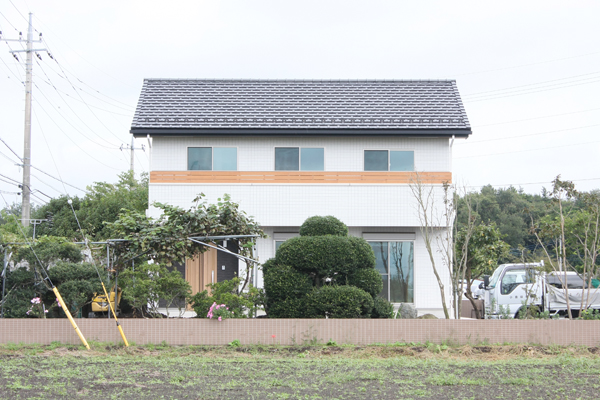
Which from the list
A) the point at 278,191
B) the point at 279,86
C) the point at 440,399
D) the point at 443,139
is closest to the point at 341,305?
the point at 440,399

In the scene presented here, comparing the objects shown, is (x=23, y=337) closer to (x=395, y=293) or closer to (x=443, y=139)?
(x=395, y=293)

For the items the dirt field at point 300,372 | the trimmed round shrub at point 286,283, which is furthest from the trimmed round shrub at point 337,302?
the dirt field at point 300,372

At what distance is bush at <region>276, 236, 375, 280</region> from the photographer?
1228cm

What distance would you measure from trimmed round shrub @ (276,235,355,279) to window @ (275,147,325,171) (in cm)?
563

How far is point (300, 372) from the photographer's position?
898 cm

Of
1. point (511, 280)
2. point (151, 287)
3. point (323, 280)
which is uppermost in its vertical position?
point (323, 280)

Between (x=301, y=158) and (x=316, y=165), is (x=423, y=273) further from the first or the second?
(x=301, y=158)

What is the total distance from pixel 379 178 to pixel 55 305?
9.73m

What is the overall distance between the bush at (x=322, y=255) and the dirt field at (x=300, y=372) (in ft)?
5.75

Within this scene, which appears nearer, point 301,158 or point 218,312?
point 218,312

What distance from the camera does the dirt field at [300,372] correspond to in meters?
7.58

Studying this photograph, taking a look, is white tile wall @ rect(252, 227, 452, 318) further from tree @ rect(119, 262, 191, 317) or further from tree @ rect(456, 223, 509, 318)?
tree @ rect(119, 262, 191, 317)

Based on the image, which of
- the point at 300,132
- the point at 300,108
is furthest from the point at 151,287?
the point at 300,108

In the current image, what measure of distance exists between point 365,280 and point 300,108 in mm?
7687
